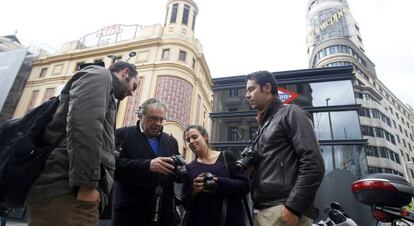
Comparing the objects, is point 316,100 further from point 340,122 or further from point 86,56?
point 86,56

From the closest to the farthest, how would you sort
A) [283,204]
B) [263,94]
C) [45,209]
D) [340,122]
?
[45,209]
[283,204]
[263,94]
[340,122]

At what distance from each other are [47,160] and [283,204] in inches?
69.4

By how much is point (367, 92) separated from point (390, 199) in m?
42.6

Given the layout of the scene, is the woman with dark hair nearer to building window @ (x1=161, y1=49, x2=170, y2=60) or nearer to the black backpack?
the black backpack

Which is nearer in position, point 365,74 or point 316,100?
point 316,100

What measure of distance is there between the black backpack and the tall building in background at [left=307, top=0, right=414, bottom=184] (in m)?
34.8

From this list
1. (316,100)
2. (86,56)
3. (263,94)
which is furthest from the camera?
(86,56)

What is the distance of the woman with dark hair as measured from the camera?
2.47 meters

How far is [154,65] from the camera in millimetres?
22672

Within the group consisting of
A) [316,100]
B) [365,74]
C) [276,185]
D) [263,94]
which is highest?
[365,74]

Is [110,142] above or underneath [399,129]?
underneath

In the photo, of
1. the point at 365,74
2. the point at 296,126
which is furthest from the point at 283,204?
the point at 365,74

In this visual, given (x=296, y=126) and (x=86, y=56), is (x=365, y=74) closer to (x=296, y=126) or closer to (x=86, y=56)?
(x=86, y=56)

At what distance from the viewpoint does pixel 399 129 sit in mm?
48156
